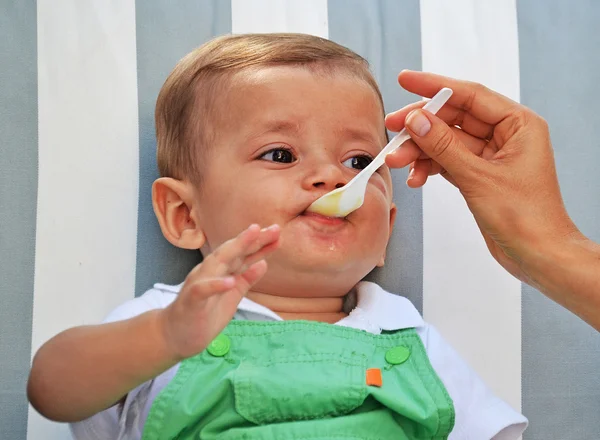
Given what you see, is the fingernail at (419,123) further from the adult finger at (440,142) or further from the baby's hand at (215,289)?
the baby's hand at (215,289)

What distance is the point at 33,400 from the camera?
98 centimetres

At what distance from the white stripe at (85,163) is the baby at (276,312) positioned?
94 millimetres

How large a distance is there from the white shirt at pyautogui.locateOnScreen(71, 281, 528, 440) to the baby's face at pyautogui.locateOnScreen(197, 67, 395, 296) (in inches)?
2.2

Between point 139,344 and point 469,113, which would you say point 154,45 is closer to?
point 469,113

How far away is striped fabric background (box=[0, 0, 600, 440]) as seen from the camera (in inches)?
51.9

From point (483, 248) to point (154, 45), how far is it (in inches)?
27.4

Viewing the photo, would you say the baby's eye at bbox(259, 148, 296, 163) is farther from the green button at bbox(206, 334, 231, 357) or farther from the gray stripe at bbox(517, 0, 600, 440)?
the gray stripe at bbox(517, 0, 600, 440)

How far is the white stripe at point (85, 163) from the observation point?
4.32 feet

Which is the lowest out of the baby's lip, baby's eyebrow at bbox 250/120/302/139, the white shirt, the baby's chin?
the white shirt

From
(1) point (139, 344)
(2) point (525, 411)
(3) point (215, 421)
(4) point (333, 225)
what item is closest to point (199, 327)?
(1) point (139, 344)

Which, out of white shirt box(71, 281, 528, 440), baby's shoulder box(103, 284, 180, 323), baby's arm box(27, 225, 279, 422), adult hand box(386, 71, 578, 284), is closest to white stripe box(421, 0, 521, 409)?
white shirt box(71, 281, 528, 440)

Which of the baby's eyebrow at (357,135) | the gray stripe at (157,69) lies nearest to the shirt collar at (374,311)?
the gray stripe at (157,69)

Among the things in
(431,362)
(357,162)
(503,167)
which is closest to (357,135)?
(357,162)

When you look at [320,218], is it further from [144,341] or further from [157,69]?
[157,69]
